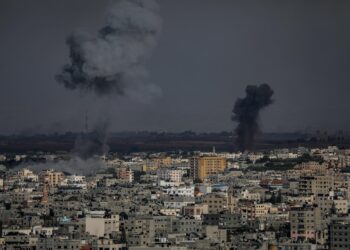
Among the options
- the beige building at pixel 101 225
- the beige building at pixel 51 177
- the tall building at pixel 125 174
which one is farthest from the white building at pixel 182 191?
the beige building at pixel 101 225

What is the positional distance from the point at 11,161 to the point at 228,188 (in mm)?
10623

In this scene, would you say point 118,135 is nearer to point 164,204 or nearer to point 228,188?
point 228,188

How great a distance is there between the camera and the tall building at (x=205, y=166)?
39000 millimetres

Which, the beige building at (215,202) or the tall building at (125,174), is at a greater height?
the tall building at (125,174)

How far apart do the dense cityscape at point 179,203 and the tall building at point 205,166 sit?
23mm

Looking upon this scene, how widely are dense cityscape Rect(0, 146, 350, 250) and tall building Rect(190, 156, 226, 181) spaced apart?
0.08 feet

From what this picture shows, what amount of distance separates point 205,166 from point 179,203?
13299 mm

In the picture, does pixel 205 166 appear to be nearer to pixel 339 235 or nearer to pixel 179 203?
pixel 179 203

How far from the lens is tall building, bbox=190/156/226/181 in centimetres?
3900

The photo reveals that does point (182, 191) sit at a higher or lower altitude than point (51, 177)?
lower

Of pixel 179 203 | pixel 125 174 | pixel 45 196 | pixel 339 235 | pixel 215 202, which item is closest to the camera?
pixel 339 235

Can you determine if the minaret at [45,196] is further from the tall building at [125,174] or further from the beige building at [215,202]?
the tall building at [125,174]

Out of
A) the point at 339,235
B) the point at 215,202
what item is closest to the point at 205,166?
the point at 215,202

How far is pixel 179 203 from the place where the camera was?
26.8m
